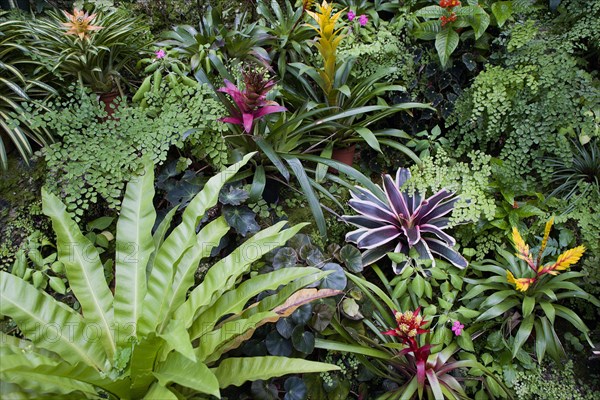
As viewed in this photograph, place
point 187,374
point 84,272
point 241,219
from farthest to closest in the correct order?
point 241,219, point 84,272, point 187,374

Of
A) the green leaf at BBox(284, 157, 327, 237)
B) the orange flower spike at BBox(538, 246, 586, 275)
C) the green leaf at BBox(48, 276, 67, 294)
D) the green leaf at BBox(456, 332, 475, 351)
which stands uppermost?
the green leaf at BBox(48, 276, 67, 294)

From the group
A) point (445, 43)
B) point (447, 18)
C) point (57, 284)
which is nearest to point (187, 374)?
point (57, 284)

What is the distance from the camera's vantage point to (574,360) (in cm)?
254

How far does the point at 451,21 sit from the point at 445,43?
19 centimetres

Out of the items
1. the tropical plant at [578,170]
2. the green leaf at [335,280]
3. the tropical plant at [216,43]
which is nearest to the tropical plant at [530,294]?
the tropical plant at [578,170]

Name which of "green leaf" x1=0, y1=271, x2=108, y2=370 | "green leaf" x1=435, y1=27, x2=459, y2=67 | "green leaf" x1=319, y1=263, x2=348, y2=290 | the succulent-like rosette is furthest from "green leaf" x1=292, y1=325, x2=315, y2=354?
"green leaf" x1=435, y1=27, x2=459, y2=67

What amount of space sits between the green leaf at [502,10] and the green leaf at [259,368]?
2.47 m

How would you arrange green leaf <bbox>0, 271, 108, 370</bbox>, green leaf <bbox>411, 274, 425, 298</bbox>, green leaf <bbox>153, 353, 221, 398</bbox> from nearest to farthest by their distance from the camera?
green leaf <bbox>153, 353, 221, 398</bbox> → green leaf <bbox>0, 271, 108, 370</bbox> → green leaf <bbox>411, 274, 425, 298</bbox>

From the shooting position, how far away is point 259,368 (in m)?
1.75

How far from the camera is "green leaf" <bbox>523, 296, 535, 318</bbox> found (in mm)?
2359

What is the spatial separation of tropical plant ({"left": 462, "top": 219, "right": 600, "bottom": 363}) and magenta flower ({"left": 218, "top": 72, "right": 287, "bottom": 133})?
1.47 meters

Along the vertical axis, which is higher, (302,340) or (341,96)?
(341,96)

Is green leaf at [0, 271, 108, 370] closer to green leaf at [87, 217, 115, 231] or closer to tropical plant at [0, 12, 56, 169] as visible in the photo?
green leaf at [87, 217, 115, 231]

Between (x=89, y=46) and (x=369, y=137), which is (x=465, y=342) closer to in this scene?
(x=369, y=137)
